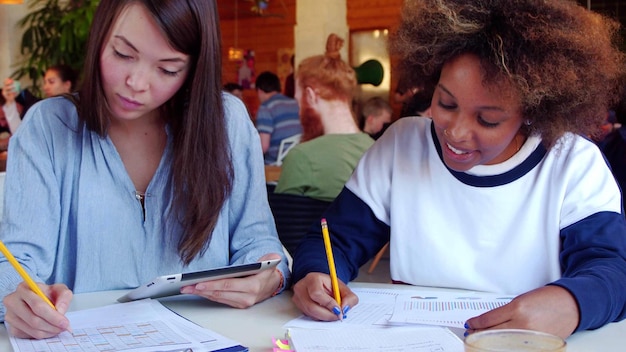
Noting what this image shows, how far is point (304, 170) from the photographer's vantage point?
345cm

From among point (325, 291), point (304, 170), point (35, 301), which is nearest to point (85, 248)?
point (35, 301)

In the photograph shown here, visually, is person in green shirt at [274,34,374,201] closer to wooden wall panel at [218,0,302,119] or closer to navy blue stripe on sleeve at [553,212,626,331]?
navy blue stripe on sleeve at [553,212,626,331]

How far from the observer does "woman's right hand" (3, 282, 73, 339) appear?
1162 mm

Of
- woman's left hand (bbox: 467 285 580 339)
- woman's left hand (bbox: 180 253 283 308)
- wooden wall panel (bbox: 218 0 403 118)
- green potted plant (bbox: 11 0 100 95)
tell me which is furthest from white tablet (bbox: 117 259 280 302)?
wooden wall panel (bbox: 218 0 403 118)

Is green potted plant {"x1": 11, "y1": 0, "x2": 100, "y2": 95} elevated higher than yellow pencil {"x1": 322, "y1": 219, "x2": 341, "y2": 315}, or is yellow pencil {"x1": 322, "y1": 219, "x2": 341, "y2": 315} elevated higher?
green potted plant {"x1": 11, "y1": 0, "x2": 100, "y2": 95}

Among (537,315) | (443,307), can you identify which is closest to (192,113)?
(443,307)

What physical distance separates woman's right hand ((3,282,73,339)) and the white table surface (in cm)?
4

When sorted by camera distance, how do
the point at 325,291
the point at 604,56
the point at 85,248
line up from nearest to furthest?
1. the point at 325,291
2. the point at 604,56
3. the point at 85,248

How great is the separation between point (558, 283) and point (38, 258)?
0.99m

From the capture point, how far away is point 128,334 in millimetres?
1182

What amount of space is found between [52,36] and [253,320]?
7284 millimetres

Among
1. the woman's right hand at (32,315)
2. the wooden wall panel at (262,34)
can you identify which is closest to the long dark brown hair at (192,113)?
the woman's right hand at (32,315)

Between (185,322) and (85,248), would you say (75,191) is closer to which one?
(85,248)

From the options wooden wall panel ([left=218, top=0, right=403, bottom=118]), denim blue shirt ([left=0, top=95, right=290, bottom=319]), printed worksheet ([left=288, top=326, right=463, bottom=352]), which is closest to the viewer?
printed worksheet ([left=288, top=326, right=463, bottom=352])
